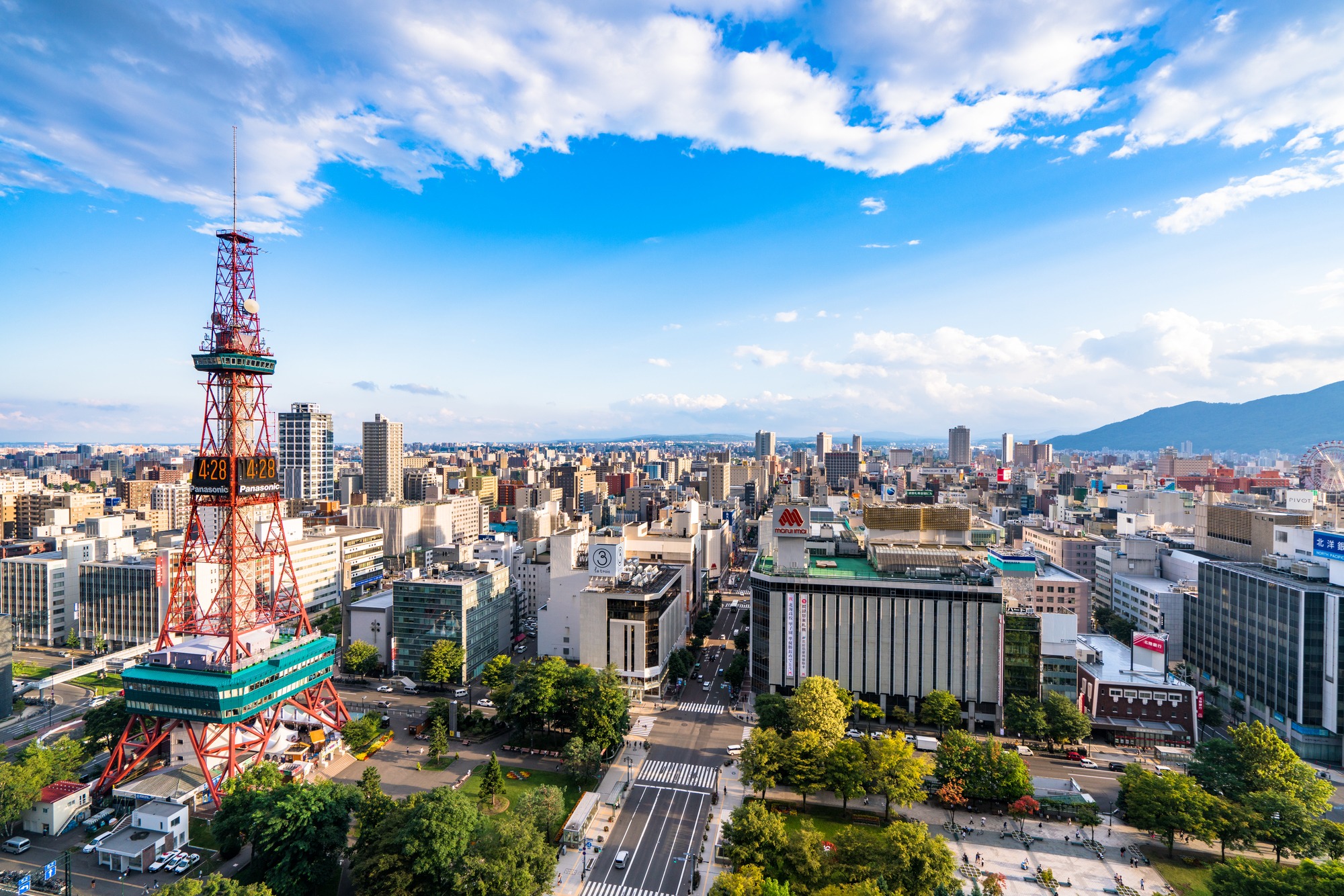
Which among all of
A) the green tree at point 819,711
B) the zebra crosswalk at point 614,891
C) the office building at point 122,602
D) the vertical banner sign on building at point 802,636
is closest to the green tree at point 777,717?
the green tree at point 819,711

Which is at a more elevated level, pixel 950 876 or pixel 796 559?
pixel 796 559

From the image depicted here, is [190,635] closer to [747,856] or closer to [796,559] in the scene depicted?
[747,856]

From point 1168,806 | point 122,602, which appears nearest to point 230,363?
point 122,602

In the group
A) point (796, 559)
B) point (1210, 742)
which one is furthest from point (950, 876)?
point (796, 559)

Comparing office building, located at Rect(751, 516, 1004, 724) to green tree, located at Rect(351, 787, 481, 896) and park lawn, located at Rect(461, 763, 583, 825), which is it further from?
green tree, located at Rect(351, 787, 481, 896)

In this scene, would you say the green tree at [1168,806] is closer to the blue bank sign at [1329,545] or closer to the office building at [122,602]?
the blue bank sign at [1329,545]

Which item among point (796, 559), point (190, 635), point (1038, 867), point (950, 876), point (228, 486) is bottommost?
point (1038, 867)
